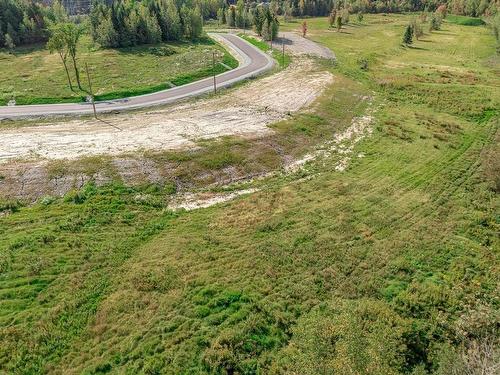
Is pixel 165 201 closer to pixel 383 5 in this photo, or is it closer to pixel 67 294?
pixel 67 294

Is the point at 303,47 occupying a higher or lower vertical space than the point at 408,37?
lower

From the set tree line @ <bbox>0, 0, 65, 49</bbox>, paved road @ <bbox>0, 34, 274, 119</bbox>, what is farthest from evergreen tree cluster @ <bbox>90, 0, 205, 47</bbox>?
paved road @ <bbox>0, 34, 274, 119</bbox>

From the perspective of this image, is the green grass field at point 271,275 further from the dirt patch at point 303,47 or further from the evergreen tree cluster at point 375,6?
the evergreen tree cluster at point 375,6

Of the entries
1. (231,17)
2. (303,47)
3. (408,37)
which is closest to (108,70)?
(303,47)

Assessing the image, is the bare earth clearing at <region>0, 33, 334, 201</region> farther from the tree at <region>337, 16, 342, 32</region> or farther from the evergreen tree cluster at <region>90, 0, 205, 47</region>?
the tree at <region>337, 16, 342, 32</region>

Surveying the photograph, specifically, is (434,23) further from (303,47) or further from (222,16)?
(222,16)

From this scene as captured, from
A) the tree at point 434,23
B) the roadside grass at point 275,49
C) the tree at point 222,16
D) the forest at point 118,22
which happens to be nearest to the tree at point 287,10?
the tree at point 222,16

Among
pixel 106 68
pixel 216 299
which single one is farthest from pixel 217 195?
pixel 106 68
